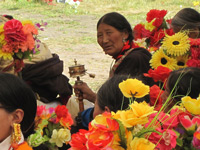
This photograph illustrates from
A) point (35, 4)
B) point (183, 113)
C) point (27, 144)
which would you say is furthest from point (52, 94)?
point (35, 4)

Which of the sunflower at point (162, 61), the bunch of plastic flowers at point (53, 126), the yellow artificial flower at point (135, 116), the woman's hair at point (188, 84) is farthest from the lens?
the sunflower at point (162, 61)

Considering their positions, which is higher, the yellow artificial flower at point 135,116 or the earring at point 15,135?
the yellow artificial flower at point 135,116

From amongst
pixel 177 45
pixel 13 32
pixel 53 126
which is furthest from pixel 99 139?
pixel 177 45

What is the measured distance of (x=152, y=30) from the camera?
4.17 meters

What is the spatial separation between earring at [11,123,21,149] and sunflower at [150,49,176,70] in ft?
4.94

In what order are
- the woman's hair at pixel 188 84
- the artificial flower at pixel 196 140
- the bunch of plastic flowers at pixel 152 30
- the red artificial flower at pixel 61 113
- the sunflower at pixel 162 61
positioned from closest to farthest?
the artificial flower at pixel 196 140
the woman's hair at pixel 188 84
the red artificial flower at pixel 61 113
the sunflower at pixel 162 61
the bunch of plastic flowers at pixel 152 30

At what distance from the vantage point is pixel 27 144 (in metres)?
2.18

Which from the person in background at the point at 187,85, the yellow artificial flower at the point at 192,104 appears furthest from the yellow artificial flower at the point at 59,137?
the yellow artificial flower at the point at 192,104

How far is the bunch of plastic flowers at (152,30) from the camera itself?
4.11m

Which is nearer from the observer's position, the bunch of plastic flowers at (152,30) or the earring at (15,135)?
the earring at (15,135)

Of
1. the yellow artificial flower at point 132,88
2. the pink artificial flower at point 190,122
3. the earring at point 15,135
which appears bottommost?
the earring at point 15,135

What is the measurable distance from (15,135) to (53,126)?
22.7 inches

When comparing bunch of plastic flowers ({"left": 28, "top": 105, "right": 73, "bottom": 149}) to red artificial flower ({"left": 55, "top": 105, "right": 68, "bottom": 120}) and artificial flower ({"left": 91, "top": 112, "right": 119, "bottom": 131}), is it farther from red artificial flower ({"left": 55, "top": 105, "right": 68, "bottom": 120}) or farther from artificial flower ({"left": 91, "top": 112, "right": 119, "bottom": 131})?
artificial flower ({"left": 91, "top": 112, "right": 119, "bottom": 131})

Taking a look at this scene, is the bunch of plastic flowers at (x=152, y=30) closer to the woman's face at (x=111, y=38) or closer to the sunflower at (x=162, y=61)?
the woman's face at (x=111, y=38)
